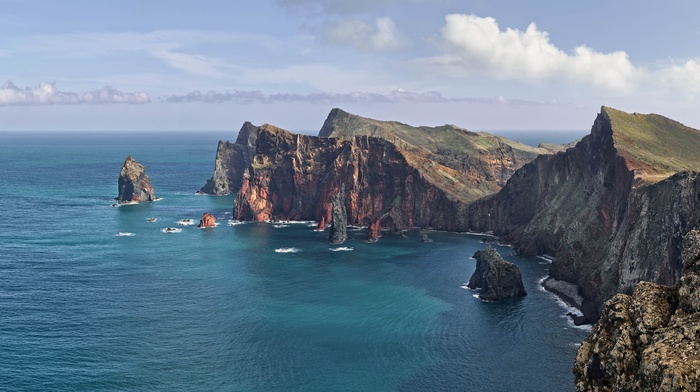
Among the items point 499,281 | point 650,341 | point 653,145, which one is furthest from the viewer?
point 653,145

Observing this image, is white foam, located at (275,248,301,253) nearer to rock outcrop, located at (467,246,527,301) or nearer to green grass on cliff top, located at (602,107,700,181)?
rock outcrop, located at (467,246,527,301)

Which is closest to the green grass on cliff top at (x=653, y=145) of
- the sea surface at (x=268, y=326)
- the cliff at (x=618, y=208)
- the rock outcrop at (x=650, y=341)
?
the cliff at (x=618, y=208)

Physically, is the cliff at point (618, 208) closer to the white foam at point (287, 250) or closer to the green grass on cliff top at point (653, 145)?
the green grass on cliff top at point (653, 145)

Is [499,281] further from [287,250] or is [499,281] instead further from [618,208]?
[287,250]

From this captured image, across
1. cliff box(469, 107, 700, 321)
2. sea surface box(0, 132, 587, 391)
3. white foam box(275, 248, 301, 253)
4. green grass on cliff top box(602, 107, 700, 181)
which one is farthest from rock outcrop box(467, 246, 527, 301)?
white foam box(275, 248, 301, 253)

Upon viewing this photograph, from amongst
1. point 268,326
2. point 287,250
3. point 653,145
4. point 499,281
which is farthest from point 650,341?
point 287,250

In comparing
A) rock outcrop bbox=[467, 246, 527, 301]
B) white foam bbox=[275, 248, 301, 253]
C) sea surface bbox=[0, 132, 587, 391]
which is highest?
rock outcrop bbox=[467, 246, 527, 301]
